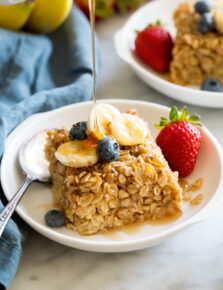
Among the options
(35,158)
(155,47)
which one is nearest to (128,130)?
(35,158)

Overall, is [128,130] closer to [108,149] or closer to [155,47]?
[108,149]

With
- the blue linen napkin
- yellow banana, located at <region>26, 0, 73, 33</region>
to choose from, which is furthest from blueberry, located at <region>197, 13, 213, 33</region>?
yellow banana, located at <region>26, 0, 73, 33</region>

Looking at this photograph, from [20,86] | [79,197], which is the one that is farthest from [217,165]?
[20,86]

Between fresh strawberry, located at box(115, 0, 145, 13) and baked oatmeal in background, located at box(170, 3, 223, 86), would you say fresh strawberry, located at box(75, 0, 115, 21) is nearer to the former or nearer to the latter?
fresh strawberry, located at box(115, 0, 145, 13)

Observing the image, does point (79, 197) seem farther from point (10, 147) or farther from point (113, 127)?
point (10, 147)

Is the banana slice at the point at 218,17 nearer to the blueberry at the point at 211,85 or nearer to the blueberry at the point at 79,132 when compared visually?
the blueberry at the point at 211,85

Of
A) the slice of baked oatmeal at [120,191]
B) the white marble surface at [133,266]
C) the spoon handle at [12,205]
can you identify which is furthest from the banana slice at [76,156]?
the white marble surface at [133,266]

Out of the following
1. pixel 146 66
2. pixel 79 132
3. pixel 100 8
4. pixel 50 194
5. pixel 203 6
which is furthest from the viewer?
pixel 100 8
